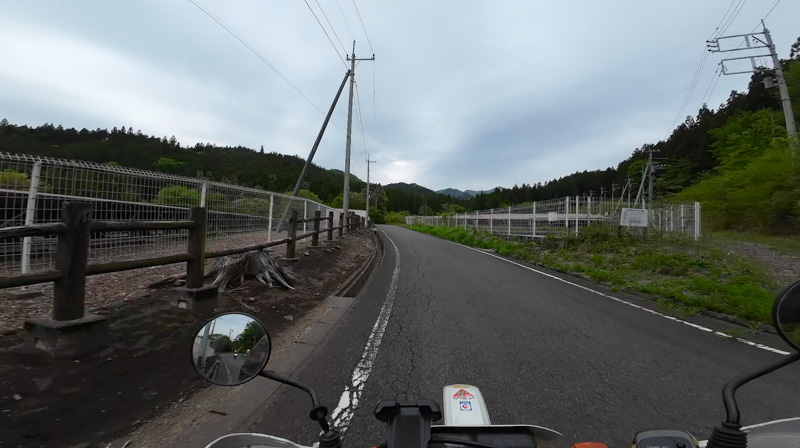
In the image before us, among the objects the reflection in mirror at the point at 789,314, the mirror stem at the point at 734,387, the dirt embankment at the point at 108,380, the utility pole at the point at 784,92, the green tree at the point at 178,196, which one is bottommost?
the dirt embankment at the point at 108,380

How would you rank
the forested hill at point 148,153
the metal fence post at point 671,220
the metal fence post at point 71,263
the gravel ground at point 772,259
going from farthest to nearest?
the forested hill at point 148,153 → the metal fence post at point 671,220 → the gravel ground at point 772,259 → the metal fence post at point 71,263

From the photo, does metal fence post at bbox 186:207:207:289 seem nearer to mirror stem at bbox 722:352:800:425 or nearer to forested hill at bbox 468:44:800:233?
mirror stem at bbox 722:352:800:425

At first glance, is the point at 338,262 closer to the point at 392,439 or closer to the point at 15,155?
the point at 15,155

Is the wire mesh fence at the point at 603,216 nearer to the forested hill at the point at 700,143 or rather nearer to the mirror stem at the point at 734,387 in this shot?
the forested hill at the point at 700,143

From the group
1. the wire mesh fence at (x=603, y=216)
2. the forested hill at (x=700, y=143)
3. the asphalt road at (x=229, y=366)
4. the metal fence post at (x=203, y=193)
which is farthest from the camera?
the forested hill at (x=700, y=143)

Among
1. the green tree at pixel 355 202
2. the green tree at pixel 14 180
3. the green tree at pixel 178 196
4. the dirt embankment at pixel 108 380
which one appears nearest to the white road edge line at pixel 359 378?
the dirt embankment at pixel 108 380

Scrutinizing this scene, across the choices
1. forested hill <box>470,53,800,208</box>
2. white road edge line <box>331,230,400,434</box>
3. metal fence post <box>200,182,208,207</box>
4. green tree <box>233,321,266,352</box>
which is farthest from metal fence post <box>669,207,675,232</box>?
green tree <box>233,321,266,352</box>

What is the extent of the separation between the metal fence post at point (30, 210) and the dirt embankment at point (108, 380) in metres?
0.93

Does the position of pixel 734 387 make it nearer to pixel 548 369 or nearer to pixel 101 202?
pixel 548 369

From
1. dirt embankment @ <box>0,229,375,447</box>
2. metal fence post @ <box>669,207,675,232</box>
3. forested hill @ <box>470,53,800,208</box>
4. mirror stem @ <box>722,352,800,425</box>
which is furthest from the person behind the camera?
forested hill @ <box>470,53,800,208</box>

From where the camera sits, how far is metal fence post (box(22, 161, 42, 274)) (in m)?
4.52

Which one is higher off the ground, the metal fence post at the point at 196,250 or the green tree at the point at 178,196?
the green tree at the point at 178,196

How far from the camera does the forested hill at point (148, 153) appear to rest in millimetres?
21016

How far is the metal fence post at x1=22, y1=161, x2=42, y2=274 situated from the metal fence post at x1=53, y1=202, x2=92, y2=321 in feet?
7.96
